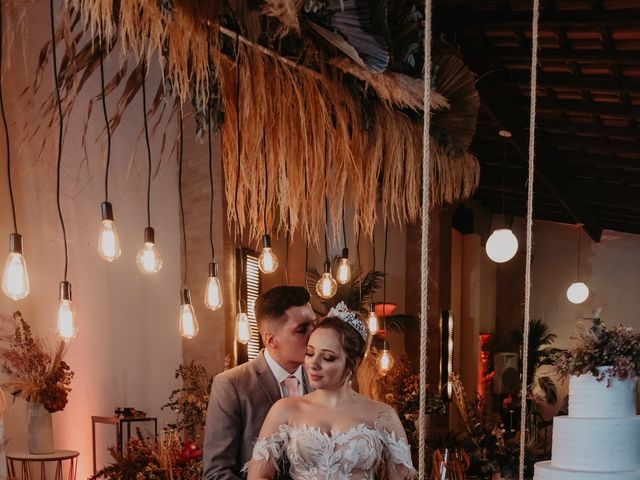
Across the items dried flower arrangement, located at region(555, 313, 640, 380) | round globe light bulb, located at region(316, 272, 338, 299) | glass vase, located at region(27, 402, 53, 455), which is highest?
round globe light bulb, located at region(316, 272, 338, 299)

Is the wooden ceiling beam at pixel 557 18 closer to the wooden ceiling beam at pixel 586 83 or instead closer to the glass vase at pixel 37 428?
the wooden ceiling beam at pixel 586 83

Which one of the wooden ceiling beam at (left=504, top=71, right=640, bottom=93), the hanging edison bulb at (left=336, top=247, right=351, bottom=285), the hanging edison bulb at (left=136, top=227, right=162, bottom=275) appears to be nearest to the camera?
the hanging edison bulb at (left=136, top=227, right=162, bottom=275)

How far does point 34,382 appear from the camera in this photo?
527 centimetres

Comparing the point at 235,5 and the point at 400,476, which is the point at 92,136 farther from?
the point at 400,476

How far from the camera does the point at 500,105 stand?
665cm

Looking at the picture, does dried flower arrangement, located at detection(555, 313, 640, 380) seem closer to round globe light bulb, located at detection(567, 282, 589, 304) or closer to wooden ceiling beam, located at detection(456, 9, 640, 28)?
wooden ceiling beam, located at detection(456, 9, 640, 28)

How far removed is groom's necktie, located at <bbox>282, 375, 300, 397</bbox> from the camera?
3.00 m

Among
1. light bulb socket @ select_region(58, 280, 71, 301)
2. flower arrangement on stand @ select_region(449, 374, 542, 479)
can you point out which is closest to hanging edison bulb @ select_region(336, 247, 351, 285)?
flower arrangement on stand @ select_region(449, 374, 542, 479)

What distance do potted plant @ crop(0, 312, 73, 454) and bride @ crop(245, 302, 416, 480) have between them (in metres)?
3.31

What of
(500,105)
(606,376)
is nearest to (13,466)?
(606,376)

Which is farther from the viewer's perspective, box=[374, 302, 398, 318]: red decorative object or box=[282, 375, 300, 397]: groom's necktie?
box=[374, 302, 398, 318]: red decorative object

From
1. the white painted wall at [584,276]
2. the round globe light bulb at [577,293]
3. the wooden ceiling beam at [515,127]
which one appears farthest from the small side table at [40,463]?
the white painted wall at [584,276]

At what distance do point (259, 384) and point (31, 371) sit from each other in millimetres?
2994

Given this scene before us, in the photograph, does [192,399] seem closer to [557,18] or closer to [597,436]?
[597,436]
